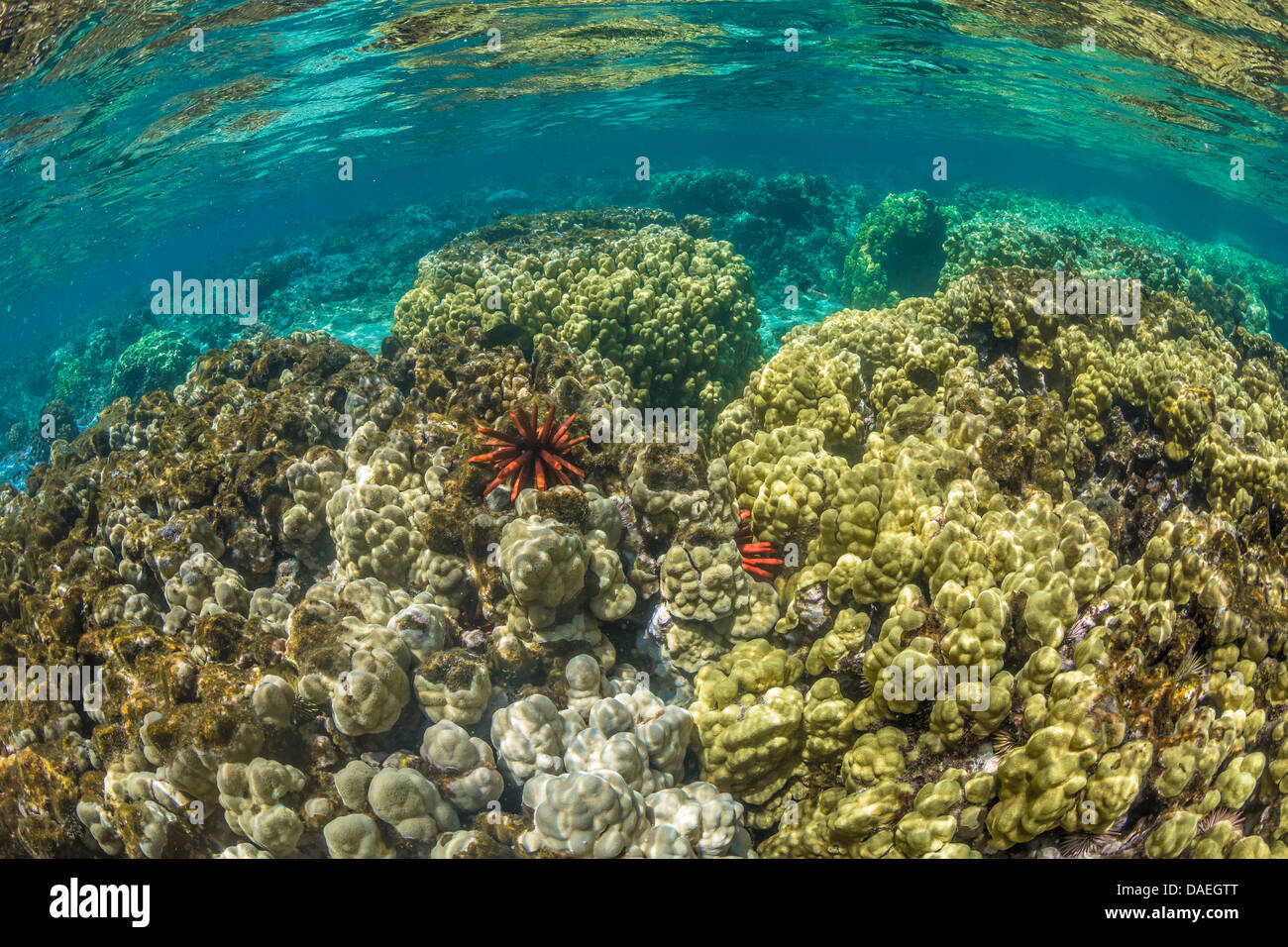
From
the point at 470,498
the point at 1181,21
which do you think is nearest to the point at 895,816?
the point at 470,498

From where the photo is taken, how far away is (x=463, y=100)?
31.7 meters

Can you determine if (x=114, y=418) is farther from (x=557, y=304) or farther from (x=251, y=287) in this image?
(x=251, y=287)

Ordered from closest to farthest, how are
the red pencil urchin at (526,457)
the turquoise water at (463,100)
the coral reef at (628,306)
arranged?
the red pencil urchin at (526,457)
the coral reef at (628,306)
the turquoise water at (463,100)

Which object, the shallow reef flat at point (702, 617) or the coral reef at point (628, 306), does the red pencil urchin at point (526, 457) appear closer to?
the shallow reef flat at point (702, 617)

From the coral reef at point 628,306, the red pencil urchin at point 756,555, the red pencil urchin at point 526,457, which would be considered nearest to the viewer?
the red pencil urchin at point 526,457

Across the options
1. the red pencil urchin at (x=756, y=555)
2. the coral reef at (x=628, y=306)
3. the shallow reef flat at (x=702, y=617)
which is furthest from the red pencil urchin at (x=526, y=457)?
the coral reef at (x=628, y=306)

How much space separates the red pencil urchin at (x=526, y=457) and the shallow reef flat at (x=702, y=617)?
3cm

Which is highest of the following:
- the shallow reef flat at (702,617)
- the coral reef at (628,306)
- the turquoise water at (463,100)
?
the turquoise water at (463,100)

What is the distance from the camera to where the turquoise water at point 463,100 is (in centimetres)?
1762

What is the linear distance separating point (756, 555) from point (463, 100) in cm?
Answer: 3441

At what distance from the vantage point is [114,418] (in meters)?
12.2

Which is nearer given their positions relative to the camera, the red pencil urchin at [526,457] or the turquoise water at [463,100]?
the red pencil urchin at [526,457]

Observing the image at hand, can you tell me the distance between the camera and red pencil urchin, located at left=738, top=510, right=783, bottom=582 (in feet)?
17.8

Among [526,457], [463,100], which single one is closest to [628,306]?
→ [526,457]
